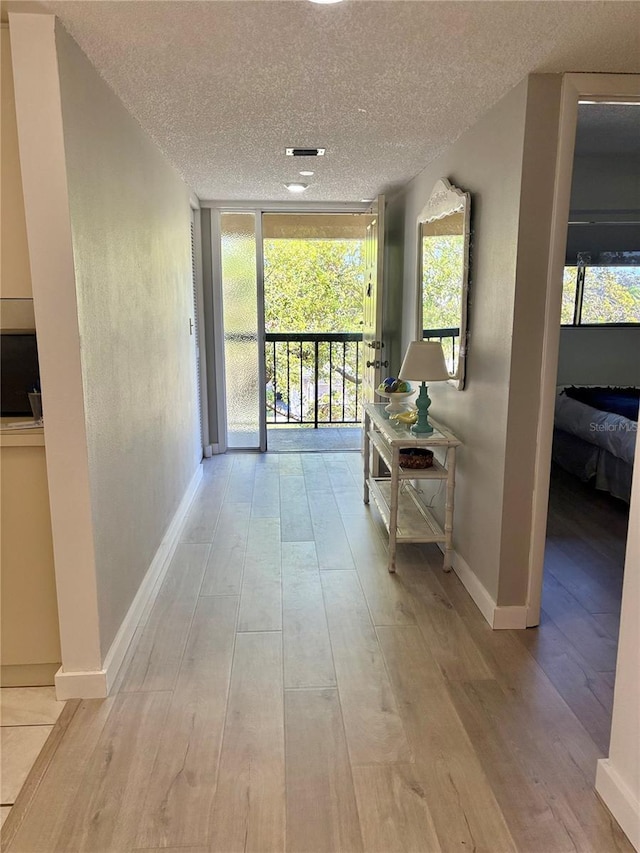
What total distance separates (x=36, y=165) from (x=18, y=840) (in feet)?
6.17

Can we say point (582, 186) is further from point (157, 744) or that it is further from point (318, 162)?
point (157, 744)

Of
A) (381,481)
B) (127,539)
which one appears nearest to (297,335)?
(381,481)

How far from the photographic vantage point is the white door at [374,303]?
4223 mm

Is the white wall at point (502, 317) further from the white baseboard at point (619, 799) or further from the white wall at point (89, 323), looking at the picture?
the white wall at point (89, 323)

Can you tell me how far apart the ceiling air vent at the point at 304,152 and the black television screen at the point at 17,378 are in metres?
1.86

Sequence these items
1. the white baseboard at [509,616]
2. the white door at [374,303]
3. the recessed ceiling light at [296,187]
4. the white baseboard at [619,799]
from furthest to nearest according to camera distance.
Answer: the white door at [374,303] < the recessed ceiling light at [296,187] < the white baseboard at [509,616] < the white baseboard at [619,799]

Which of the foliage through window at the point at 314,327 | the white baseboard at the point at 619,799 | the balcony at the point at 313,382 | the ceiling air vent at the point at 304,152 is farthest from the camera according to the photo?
the foliage through window at the point at 314,327

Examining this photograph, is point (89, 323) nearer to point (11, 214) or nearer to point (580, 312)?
point (11, 214)

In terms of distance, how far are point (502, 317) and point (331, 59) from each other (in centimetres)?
116

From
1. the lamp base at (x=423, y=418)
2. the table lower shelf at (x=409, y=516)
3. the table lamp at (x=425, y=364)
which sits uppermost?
the table lamp at (x=425, y=364)

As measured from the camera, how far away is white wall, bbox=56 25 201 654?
1929 millimetres

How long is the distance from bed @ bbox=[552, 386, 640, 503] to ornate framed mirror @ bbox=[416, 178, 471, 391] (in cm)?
145

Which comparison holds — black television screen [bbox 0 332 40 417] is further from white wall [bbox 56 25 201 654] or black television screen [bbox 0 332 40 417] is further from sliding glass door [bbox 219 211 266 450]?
sliding glass door [bbox 219 211 266 450]
